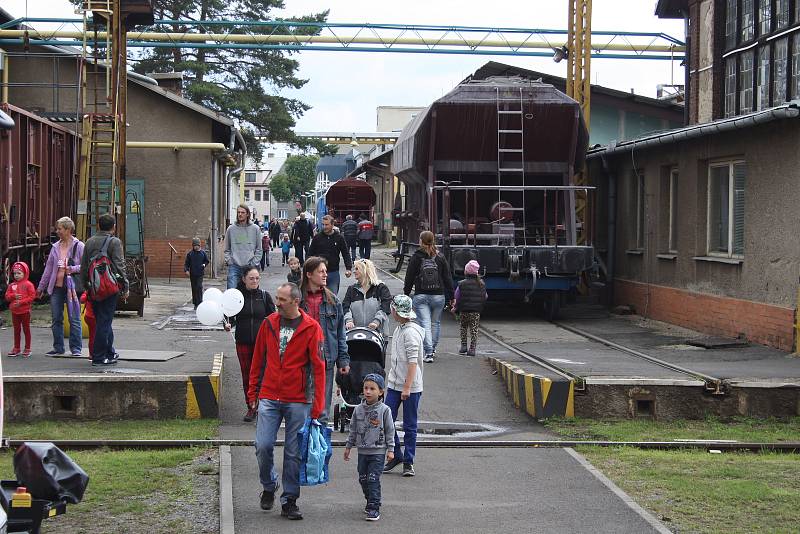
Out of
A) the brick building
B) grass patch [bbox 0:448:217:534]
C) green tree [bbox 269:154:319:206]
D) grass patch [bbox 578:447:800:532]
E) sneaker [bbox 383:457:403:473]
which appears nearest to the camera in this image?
grass patch [bbox 0:448:217:534]

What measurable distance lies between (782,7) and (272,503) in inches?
624

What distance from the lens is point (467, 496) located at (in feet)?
28.5

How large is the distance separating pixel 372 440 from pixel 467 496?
0.99 metres

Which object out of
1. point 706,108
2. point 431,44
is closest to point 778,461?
point 706,108

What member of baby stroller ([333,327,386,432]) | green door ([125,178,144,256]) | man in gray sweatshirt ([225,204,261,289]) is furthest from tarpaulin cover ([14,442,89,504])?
green door ([125,178,144,256])

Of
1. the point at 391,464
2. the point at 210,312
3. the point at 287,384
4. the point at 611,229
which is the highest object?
the point at 611,229

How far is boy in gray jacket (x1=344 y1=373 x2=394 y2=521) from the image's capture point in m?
7.97

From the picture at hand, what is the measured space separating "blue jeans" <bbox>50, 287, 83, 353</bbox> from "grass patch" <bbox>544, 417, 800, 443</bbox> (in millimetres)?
5758

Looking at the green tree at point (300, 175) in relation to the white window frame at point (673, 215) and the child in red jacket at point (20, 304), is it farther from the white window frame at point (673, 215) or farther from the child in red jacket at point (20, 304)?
the child in red jacket at point (20, 304)

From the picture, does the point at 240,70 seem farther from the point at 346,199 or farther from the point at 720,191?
the point at 720,191

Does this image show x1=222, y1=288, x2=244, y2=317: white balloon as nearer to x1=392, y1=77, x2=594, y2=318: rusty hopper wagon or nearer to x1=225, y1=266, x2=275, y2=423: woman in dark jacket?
x1=225, y1=266, x2=275, y2=423: woman in dark jacket

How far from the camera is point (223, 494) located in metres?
8.38

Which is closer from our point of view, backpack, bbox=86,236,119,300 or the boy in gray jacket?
the boy in gray jacket

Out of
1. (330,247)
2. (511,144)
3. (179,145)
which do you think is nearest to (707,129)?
(511,144)
